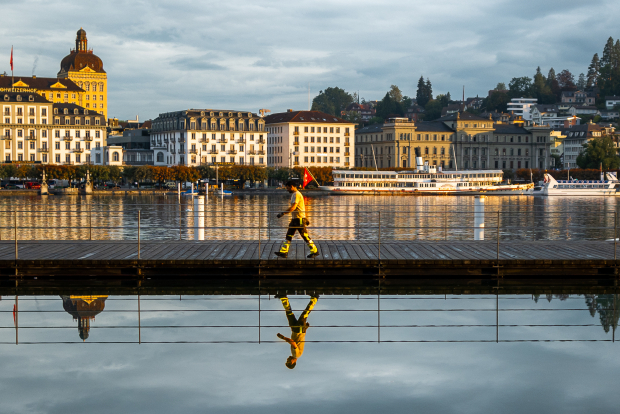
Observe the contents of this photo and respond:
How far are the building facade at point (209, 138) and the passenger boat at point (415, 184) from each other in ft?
60.2

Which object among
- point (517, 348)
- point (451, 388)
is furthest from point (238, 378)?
point (517, 348)

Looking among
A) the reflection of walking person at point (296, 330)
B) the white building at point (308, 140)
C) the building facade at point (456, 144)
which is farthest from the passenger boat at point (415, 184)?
the reflection of walking person at point (296, 330)

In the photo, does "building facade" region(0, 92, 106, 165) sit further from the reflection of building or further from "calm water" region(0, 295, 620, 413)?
"calm water" region(0, 295, 620, 413)

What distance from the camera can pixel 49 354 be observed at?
37.9ft

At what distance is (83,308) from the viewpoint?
15.4 metres

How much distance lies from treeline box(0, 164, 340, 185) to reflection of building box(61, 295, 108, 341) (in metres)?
108

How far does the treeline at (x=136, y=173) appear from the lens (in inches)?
4850

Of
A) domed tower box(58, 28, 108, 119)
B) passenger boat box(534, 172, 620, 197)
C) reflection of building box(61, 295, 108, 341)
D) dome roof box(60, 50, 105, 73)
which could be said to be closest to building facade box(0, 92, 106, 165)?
domed tower box(58, 28, 108, 119)

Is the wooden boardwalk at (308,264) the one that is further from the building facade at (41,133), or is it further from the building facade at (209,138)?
the building facade at (41,133)

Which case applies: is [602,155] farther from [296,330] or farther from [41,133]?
[296,330]

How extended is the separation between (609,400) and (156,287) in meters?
11.5

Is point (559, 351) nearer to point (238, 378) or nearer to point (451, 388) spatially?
point (451, 388)

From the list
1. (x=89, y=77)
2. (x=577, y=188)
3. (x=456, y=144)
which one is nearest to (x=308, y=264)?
(x=577, y=188)

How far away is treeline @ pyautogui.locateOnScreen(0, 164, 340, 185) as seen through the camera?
404 ft
